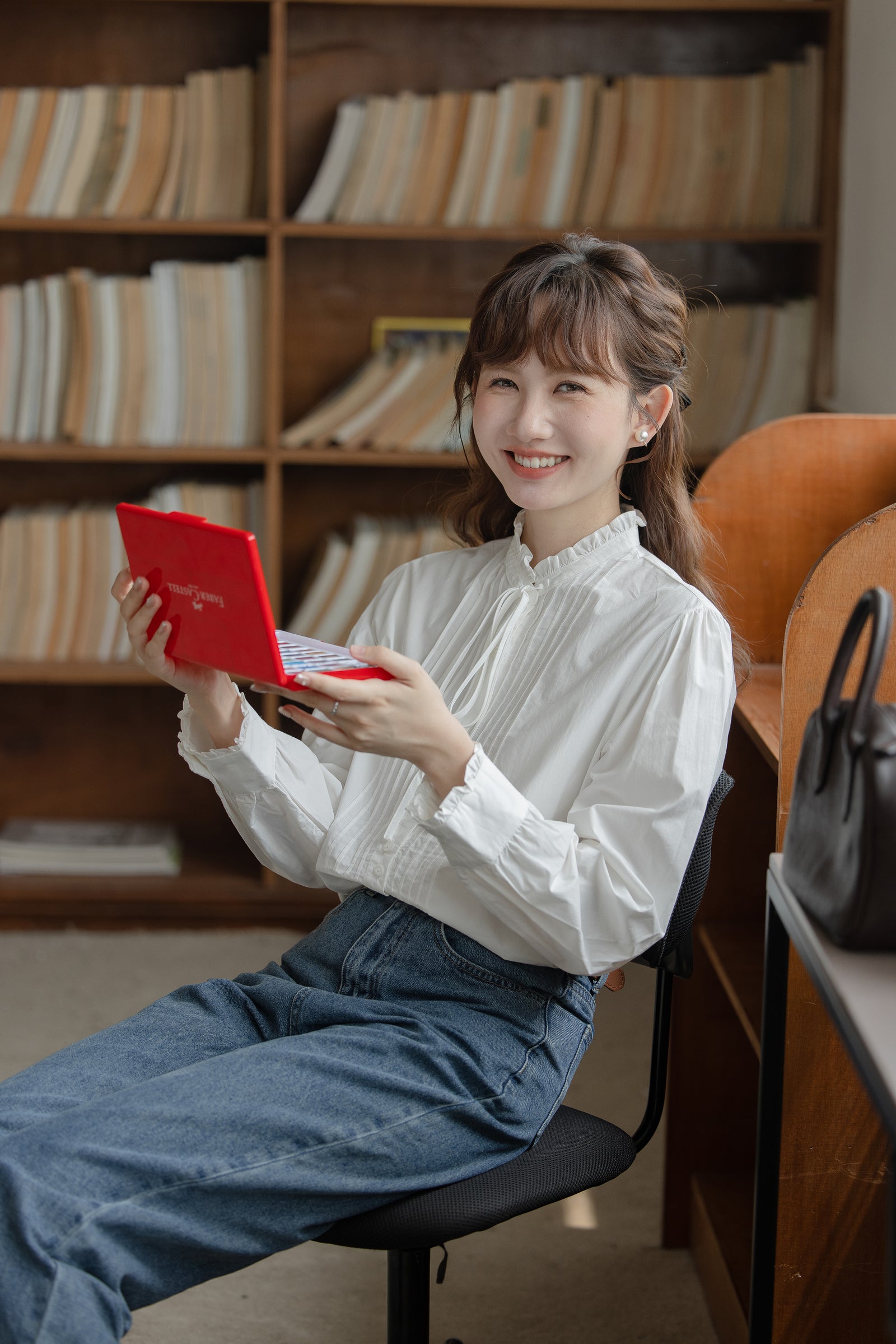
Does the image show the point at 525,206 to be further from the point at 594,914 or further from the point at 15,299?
the point at 594,914

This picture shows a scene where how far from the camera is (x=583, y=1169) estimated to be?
46.1 inches

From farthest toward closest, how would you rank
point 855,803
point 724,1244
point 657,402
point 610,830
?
point 724,1244
point 657,402
point 610,830
point 855,803

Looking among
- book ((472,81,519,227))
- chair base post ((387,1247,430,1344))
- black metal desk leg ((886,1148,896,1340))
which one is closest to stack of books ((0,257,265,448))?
book ((472,81,519,227))

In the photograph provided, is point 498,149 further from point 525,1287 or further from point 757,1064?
point 525,1287

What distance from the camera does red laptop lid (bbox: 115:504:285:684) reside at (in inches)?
40.8

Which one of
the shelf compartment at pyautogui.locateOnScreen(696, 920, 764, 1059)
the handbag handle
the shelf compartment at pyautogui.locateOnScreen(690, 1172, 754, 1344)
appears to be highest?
the handbag handle

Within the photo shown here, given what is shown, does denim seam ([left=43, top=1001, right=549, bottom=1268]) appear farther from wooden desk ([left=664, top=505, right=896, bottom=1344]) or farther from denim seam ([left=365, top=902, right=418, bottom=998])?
wooden desk ([left=664, top=505, right=896, bottom=1344])

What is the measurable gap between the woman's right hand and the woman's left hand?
19 centimetres

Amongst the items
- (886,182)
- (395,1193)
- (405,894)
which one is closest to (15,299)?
(886,182)

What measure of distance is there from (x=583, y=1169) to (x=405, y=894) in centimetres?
29

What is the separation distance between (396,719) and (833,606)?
1.43ft

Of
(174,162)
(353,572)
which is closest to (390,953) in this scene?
(353,572)

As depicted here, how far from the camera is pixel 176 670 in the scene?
4.25 ft

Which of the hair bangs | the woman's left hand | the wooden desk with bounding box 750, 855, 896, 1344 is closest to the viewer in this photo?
the wooden desk with bounding box 750, 855, 896, 1344
